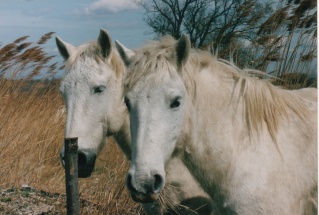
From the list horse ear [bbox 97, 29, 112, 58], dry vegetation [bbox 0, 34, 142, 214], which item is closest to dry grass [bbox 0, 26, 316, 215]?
dry vegetation [bbox 0, 34, 142, 214]

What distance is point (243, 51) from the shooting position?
6.21 meters

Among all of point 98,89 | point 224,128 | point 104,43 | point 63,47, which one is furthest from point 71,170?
point 63,47

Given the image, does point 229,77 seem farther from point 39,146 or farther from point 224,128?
point 39,146

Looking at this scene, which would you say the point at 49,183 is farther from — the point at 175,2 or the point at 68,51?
the point at 175,2

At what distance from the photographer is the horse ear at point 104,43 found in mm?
4926

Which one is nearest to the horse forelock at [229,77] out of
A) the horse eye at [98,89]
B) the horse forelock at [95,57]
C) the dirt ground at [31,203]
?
the horse eye at [98,89]

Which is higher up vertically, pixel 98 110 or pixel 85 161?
pixel 98 110

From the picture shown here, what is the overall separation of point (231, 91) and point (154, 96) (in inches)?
24.2

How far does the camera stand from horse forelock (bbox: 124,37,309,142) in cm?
329

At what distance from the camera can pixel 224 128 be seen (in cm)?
338

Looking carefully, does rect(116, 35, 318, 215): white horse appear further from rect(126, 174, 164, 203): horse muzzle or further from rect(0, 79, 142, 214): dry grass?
rect(0, 79, 142, 214): dry grass

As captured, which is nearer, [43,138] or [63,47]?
[63,47]

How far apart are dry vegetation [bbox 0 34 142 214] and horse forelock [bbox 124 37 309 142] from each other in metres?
1.84

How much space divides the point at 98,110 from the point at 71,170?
127 cm
